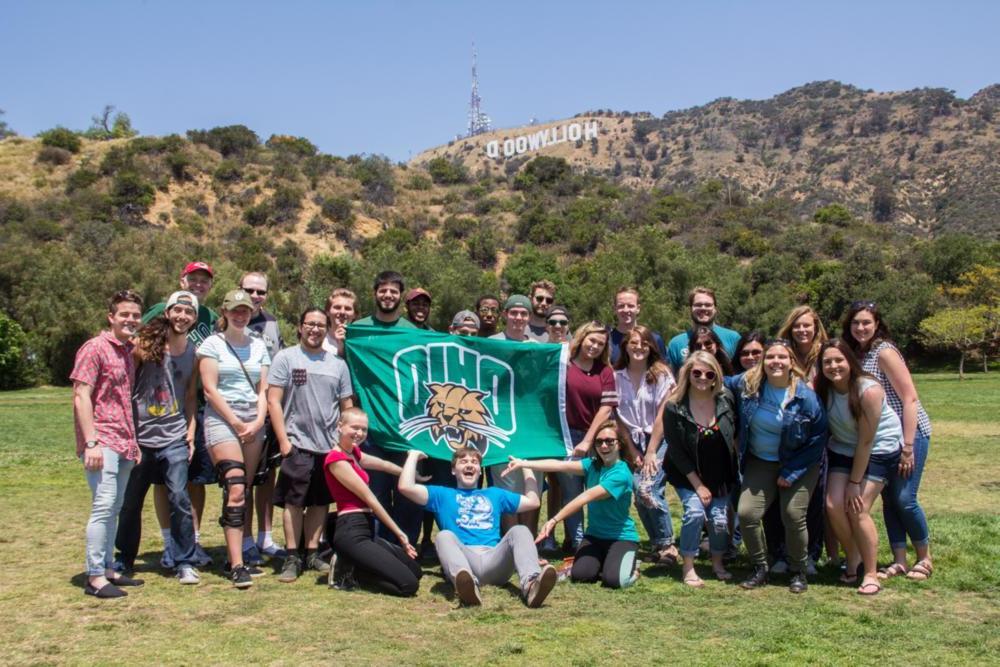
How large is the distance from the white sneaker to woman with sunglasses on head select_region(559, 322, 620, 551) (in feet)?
10.3

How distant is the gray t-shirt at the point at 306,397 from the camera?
6891mm

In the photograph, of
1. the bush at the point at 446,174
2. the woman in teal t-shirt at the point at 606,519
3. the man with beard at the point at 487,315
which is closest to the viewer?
the woman in teal t-shirt at the point at 606,519

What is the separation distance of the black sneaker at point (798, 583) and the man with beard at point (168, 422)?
15.3ft

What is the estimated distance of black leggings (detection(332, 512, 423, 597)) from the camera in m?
6.31

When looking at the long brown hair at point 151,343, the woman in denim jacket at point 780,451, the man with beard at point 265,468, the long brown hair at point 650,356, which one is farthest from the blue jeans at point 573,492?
the long brown hair at point 151,343

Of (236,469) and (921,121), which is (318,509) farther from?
(921,121)

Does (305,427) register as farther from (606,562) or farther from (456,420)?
(606,562)

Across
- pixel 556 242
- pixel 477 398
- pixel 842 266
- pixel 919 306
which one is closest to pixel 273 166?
pixel 556 242

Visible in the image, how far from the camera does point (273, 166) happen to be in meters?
70.1

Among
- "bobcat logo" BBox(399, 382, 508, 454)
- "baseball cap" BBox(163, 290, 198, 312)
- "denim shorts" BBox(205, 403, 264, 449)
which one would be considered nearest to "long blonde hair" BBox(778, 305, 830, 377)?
"bobcat logo" BBox(399, 382, 508, 454)

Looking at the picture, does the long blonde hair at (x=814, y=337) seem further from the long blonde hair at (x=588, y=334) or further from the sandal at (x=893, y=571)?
the sandal at (x=893, y=571)

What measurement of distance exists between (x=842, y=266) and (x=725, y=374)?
51.5 m

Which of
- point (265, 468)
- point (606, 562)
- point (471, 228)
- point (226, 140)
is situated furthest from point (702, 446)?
point (226, 140)

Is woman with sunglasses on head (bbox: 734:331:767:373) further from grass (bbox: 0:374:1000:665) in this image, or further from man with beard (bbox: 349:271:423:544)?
man with beard (bbox: 349:271:423:544)
